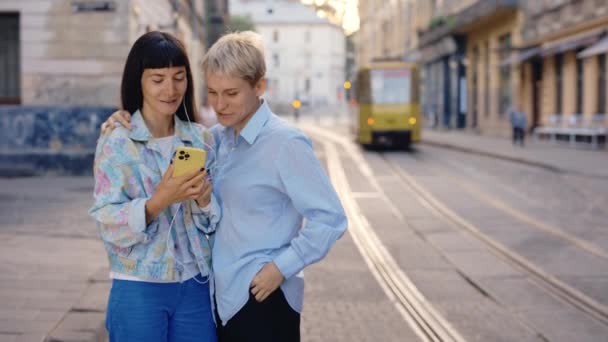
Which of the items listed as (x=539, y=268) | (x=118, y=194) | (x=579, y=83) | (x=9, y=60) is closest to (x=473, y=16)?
(x=579, y=83)

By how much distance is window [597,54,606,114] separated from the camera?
85.3 feet

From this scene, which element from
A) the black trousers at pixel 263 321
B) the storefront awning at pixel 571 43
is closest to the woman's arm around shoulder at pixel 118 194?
the black trousers at pixel 263 321

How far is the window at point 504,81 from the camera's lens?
3602cm

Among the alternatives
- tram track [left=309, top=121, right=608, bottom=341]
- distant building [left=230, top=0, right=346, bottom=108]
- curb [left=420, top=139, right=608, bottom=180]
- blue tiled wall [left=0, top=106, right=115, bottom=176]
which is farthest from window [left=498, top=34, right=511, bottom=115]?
distant building [left=230, top=0, right=346, bottom=108]

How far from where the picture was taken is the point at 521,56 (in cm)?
3225

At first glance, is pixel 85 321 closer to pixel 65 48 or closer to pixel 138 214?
pixel 138 214

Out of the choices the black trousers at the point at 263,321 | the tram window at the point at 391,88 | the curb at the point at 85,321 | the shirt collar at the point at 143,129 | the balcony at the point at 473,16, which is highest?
the balcony at the point at 473,16

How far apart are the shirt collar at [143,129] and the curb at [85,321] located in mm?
2210

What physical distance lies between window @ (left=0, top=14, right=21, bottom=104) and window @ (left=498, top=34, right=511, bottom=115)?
22.6 m

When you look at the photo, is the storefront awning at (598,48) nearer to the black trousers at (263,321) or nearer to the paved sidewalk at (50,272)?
the paved sidewalk at (50,272)

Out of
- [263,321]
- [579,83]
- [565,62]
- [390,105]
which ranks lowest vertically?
[263,321]

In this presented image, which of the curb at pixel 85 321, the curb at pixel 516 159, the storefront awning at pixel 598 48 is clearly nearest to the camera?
the curb at pixel 85 321

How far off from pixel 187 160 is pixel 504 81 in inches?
1413

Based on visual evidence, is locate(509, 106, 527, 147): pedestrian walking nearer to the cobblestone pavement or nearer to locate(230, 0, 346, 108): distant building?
the cobblestone pavement
